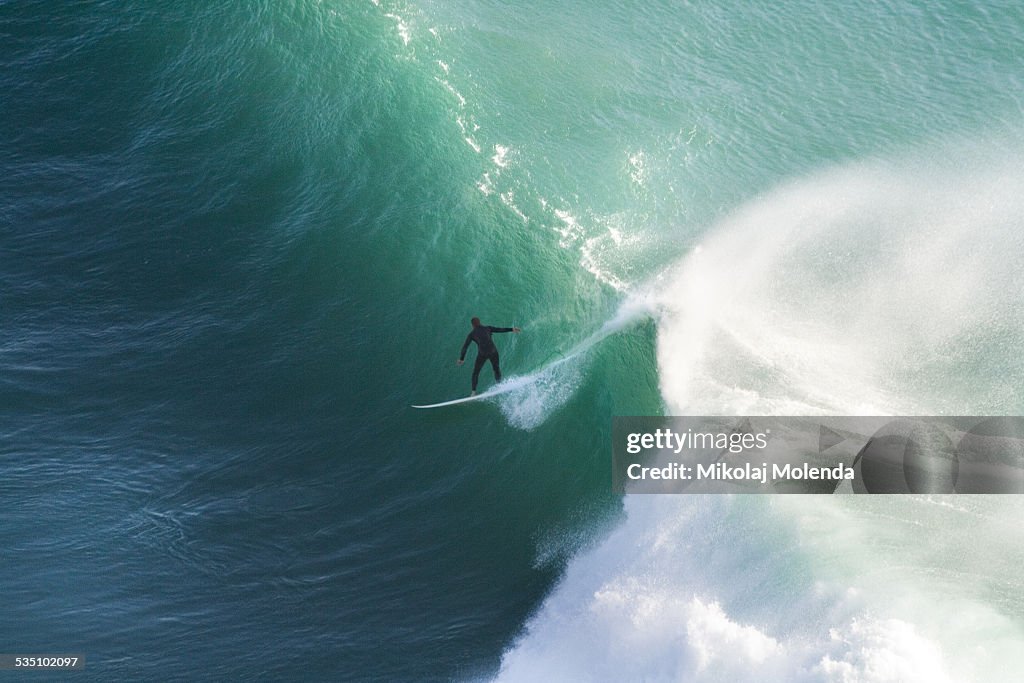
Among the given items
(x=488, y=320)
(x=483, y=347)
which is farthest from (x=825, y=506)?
(x=488, y=320)

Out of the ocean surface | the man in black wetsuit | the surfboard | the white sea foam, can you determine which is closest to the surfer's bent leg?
the man in black wetsuit

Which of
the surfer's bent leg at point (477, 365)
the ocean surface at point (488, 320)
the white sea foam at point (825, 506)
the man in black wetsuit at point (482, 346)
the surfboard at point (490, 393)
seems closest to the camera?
the white sea foam at point (825, 506)

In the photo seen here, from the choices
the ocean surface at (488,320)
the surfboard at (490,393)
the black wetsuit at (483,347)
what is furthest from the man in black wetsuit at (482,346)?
the ocean surface at (488,320)

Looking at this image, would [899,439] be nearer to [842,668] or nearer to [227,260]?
[842,668]

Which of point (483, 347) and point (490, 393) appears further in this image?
point (490, 393)

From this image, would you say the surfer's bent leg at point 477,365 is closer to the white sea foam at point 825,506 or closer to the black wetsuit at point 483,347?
the black wetsuit at point 483,347

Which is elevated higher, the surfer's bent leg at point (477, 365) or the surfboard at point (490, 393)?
the surfer's bent leg at point (477, 365)

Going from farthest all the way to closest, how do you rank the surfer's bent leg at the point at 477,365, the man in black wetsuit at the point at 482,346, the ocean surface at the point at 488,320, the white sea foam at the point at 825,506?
the surfer's bent leg at the point at 477,365, the man in black wetsuit at the point at 482,346, the ocean surface at the point at 488,320, the white sea foam at the point at 825,506

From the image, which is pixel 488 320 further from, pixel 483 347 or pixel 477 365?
pixel 483 347
